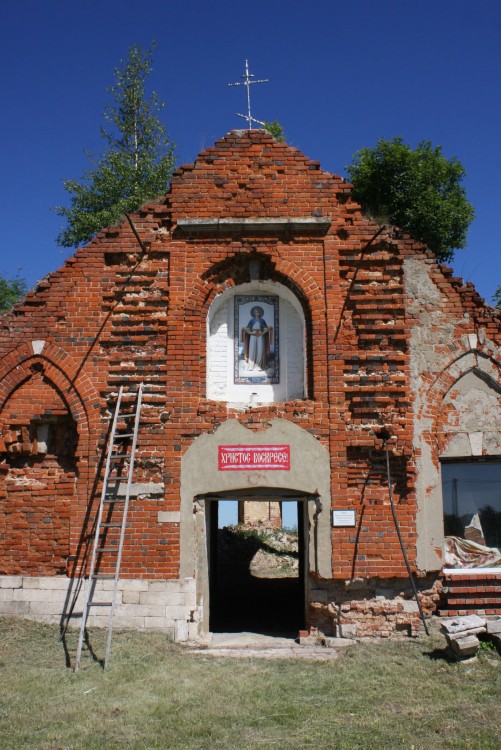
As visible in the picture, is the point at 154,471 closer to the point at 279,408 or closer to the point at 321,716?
the point at 279,408

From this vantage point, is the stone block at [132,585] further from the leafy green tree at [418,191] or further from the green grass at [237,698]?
the leafy green tree at [418,191]

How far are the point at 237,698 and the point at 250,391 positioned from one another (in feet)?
15.1

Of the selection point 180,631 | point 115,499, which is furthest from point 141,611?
point 115,499

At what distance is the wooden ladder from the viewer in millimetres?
8852

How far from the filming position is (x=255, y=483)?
9344 millimetres

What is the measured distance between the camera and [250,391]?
398 inches

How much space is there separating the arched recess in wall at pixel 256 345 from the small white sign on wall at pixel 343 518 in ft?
6.19

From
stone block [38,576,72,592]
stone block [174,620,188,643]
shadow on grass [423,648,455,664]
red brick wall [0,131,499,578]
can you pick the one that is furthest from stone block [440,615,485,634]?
stone block [38,576,72,592]

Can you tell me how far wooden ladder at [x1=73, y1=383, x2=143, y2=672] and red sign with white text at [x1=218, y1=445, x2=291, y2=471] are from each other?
1.33 metres

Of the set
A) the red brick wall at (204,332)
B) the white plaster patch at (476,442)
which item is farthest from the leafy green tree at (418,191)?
the white plaster patch at (476,442)

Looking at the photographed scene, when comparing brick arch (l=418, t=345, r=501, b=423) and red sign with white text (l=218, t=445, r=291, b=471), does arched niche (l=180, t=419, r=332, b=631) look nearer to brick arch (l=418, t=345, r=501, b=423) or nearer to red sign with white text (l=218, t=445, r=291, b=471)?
red sign with white text (l=218, t=445, r=291, b=471)

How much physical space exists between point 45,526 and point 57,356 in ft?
8.32

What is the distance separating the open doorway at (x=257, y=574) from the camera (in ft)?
35.0

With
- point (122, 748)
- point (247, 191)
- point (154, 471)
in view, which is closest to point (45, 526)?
point (154, 471)
